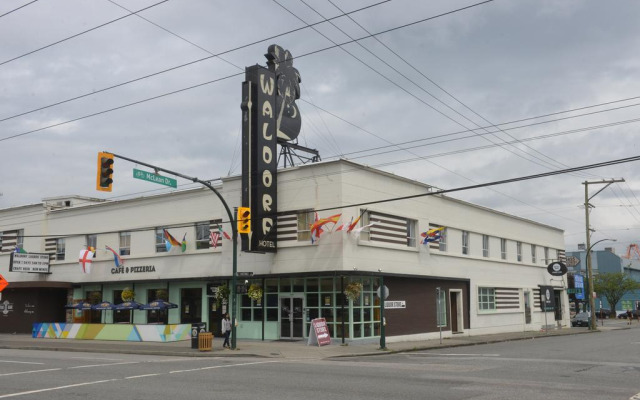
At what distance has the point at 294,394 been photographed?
502 inches

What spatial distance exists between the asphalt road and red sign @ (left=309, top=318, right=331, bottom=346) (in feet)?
14.4

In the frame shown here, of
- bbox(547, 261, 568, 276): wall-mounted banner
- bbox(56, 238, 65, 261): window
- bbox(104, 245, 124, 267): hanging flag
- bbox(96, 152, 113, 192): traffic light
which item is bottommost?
bbox(547, 261, 568, 276): wall-mounted banner

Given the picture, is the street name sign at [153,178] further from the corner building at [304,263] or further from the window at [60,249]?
the window at [60,249]

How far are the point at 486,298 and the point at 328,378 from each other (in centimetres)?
2725

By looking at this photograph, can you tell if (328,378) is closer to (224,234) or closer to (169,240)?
(224,234)

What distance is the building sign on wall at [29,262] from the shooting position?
3791 cm

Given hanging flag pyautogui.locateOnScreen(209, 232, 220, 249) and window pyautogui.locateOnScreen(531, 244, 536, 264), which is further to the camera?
window pyautogui.locateOnScreen(531, 244, 536, 264)

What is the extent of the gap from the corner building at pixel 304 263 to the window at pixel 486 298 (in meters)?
0.07

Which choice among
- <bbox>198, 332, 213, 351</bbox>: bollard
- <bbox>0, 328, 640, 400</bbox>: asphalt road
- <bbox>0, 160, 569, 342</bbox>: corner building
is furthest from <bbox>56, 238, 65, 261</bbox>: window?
<bbox>198, 332, 213, 351</bbox>: bollard

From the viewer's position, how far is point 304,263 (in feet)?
95.0

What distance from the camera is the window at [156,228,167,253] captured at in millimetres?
35531

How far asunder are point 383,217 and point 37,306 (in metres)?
→ 23.3

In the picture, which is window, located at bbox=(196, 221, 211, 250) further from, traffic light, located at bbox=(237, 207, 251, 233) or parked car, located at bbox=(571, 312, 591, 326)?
parked car, located at bbox=(571, 312, 591, 326)

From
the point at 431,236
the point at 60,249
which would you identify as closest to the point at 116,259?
the point at 60,249
